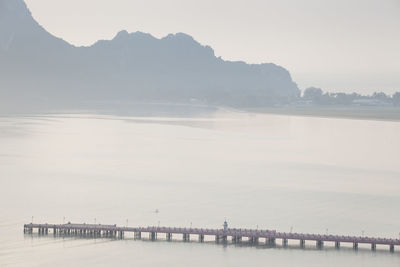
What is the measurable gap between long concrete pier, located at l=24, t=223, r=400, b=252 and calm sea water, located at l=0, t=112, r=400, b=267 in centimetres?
45

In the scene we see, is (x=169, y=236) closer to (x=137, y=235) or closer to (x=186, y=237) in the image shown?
(x=186, y=237)

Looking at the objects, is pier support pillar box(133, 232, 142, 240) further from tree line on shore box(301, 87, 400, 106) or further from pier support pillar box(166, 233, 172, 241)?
tree line on shore box(301, 87, 400, 106)

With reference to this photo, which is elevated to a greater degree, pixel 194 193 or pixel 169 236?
pixel 194 193

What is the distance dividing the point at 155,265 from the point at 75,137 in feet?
174

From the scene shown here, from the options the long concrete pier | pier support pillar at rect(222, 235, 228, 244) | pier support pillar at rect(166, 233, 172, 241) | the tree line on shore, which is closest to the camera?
the long concrete pier

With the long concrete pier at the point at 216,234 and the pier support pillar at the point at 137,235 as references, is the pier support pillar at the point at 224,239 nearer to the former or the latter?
the long concrete pier at the point at 216,234

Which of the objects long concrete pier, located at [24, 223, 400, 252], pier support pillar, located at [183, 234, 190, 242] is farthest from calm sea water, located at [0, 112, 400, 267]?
pier support pillar, located at [183, 234, 190, 242]

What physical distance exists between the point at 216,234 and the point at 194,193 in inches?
435

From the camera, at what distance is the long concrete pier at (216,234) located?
33375 mm

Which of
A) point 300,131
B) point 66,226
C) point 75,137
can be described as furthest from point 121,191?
point 300,131

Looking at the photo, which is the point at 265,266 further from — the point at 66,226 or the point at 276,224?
the point at 66,226

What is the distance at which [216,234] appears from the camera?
112 feet

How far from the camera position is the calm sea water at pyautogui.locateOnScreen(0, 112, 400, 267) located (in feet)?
106

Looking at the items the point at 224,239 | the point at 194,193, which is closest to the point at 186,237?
the point at 224,239
